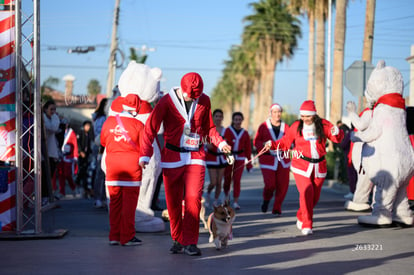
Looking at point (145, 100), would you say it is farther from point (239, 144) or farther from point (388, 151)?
point (239, 144)

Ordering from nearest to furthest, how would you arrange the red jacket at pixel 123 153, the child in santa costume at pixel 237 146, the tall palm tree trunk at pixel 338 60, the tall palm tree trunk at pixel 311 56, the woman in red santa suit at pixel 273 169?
the red jacket at pixel 123 153 < the woman in red santa suit at pixel 273 169 < the child in santa costume at pixel 237 146 < the tall palm tree trunk at pixel 338 60 < the tall palm tree trunk at pixel 311 56

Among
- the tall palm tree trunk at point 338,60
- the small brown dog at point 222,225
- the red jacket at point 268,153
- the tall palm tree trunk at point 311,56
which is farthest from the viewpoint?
the tall palm tree trunk at point 311,56

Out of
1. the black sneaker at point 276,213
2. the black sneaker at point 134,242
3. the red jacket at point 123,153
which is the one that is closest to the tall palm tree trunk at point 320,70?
the black sneaker at point 276,213

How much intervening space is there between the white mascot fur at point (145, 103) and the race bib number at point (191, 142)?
145cm

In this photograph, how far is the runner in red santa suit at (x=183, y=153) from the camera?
822cm

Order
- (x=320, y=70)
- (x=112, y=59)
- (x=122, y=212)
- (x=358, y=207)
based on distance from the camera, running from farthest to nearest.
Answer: (x=320, y=70)
(x=112, y=59)
(x=358, y=207)
(x=122, y=212)

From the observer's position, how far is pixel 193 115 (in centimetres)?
839

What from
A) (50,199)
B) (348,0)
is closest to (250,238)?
(50,199)

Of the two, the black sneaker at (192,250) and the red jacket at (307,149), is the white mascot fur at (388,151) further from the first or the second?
the black sneaker at (192,250)

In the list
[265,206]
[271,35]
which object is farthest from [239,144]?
[271,35]

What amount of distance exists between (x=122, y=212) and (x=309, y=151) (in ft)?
10.2

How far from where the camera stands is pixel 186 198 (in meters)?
8.26

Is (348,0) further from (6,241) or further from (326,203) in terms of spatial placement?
(6,241)

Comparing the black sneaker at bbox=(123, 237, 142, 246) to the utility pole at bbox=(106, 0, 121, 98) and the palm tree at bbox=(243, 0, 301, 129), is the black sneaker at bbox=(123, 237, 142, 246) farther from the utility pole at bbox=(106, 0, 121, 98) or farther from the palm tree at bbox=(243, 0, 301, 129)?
the palm tree at bbox=(243, 0, 301, 129)
